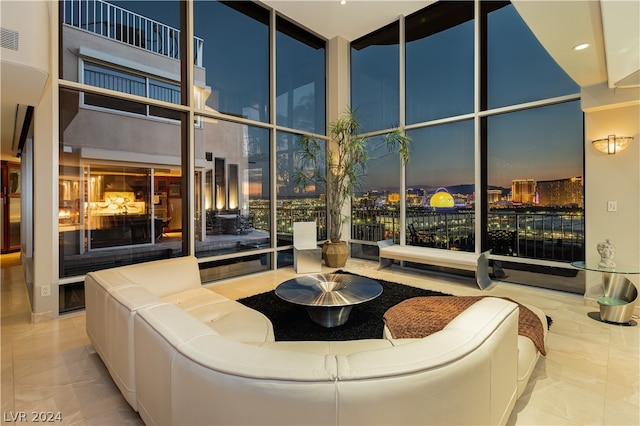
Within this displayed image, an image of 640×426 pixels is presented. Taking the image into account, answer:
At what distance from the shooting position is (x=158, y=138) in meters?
4.27

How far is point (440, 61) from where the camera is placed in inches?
209

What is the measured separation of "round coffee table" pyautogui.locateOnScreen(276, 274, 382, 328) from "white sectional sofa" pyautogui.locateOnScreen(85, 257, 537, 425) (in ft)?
4.41

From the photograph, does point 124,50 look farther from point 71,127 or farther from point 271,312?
point 271,312

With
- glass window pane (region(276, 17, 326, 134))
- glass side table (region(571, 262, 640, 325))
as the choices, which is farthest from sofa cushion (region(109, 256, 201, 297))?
glass side table (region(571, 262, 640, 325))

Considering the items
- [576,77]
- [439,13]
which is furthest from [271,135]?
[576,77]

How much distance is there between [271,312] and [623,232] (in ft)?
13.3

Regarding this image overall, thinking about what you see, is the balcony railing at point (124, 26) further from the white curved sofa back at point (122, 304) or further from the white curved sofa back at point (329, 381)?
the white curved sofa back at point (329, 381)

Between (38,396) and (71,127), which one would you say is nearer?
(38,396)

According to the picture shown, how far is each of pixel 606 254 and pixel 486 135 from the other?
2.26 m

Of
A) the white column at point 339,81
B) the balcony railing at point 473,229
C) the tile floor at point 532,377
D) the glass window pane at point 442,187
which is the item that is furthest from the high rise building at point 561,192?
the white column at point 339,81

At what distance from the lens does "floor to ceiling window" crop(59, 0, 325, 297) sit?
3.64 metres

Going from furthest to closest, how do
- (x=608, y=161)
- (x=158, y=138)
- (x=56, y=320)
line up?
(x=158, y=138), (x=608, y=161), (x=56, y=320)

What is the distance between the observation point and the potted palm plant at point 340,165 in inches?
219

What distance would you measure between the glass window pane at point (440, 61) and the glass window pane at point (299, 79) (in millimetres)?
1810
